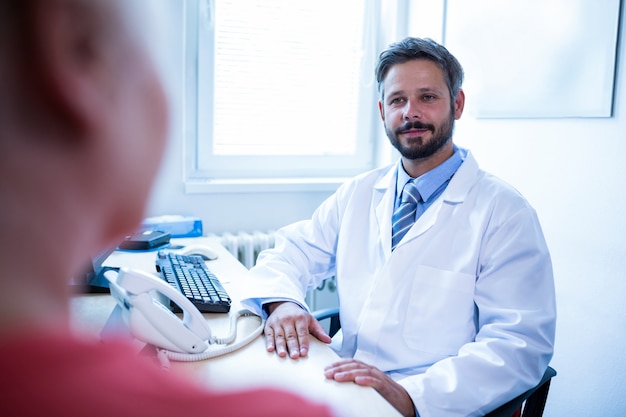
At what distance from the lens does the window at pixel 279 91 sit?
232cm

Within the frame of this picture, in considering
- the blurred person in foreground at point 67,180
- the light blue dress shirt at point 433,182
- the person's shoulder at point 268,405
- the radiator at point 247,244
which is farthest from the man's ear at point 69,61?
the radiator at point 247,244

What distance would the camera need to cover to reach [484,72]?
1.96 m

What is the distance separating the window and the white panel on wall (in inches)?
21.7

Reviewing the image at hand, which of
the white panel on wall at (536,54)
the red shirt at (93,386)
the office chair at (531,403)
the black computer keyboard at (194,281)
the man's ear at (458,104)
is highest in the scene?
the white panel on wall at (536,54)

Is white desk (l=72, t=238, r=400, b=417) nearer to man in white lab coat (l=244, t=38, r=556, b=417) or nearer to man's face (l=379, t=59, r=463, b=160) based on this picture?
man in white lab coat (l=244, t=38, r=556, b=417)

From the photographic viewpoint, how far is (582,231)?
61.5 inches

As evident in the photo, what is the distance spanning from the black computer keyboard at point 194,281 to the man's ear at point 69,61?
1030 millimetres

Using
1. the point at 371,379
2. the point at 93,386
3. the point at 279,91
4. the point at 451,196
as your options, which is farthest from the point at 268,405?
the point at 279,91

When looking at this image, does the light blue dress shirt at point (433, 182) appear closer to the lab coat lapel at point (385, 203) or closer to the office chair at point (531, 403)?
the lab coat lapel at point (385, 203)

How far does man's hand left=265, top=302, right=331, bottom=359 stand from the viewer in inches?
41.8

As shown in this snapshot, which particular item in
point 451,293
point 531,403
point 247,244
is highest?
point 451,293

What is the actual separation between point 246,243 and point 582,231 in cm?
130

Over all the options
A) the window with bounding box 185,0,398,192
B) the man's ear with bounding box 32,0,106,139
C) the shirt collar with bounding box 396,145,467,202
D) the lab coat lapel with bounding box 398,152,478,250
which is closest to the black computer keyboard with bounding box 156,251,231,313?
the lab coat lapel with bounding box 398,152,478,250

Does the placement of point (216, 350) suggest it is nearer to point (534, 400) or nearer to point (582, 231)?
point (534, 400)
